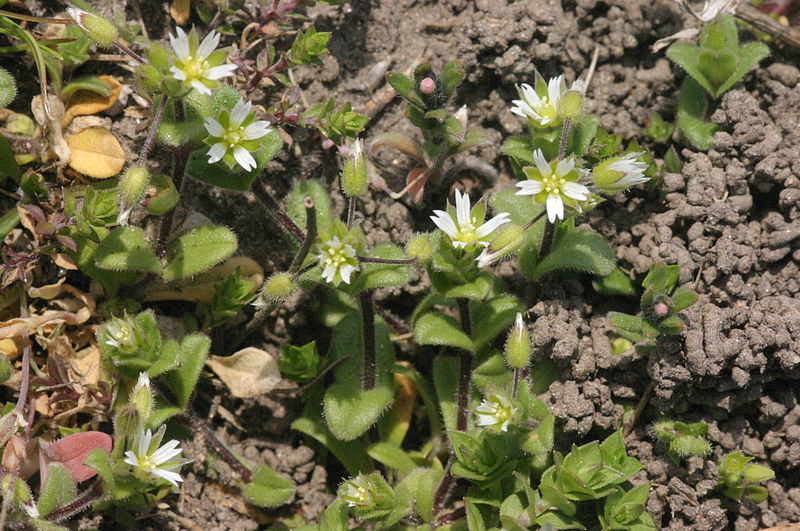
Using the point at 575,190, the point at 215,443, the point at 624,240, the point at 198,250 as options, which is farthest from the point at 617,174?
the point at 215,443

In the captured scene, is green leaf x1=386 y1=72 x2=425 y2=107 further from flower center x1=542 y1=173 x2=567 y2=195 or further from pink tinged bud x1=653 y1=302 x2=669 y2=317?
pink tinged bud x1=653 y1=302 x2=669 y2=317

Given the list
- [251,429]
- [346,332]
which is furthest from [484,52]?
[251,429]

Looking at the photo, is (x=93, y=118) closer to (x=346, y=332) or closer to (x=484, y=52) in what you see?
(x=346, y=332)

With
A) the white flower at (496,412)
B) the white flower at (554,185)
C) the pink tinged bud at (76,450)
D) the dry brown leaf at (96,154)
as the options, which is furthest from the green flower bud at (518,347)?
the dry brown leaf at (96,154)

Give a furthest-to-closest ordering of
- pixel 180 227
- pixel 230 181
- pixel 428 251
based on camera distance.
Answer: pixel 180 227, pixel 230 181, pixel 428 251

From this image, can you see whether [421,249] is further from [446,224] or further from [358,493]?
[358,493]

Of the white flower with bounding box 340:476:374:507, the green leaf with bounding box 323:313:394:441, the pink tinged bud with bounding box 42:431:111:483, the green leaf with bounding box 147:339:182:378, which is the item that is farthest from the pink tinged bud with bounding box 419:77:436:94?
the pink tinged bud with bounding box 42:431:111:483
